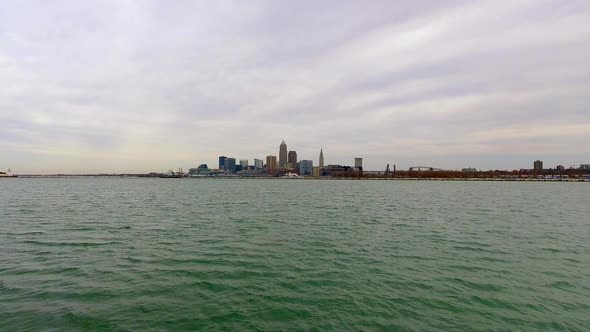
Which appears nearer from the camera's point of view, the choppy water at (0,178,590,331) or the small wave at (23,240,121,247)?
the choppy water at (0,178,590,331)

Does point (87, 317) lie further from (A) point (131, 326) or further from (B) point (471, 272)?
(B) point (471, 272)

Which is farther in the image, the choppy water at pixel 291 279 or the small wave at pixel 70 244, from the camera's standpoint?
the small wave at pixel 70 244

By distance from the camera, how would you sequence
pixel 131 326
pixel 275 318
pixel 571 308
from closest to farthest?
1. pixel 131 326
2. pixel 275 318
3. pixel 571 308

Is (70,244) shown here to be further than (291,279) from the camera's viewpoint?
Yes

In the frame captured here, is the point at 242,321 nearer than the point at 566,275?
Yes

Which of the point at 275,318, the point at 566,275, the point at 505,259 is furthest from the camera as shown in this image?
the point at 505,259

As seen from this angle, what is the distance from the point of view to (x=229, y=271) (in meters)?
17.2

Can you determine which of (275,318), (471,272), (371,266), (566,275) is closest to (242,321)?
(275,318)

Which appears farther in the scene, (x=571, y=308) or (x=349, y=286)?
(x=349, y=286)

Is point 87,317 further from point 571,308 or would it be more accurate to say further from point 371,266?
point 571,308

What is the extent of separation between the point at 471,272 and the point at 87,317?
61.5 ft

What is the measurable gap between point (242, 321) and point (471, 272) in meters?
13.4

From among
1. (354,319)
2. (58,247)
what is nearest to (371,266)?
(354,319)

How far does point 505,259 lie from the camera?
2005 centimetres
